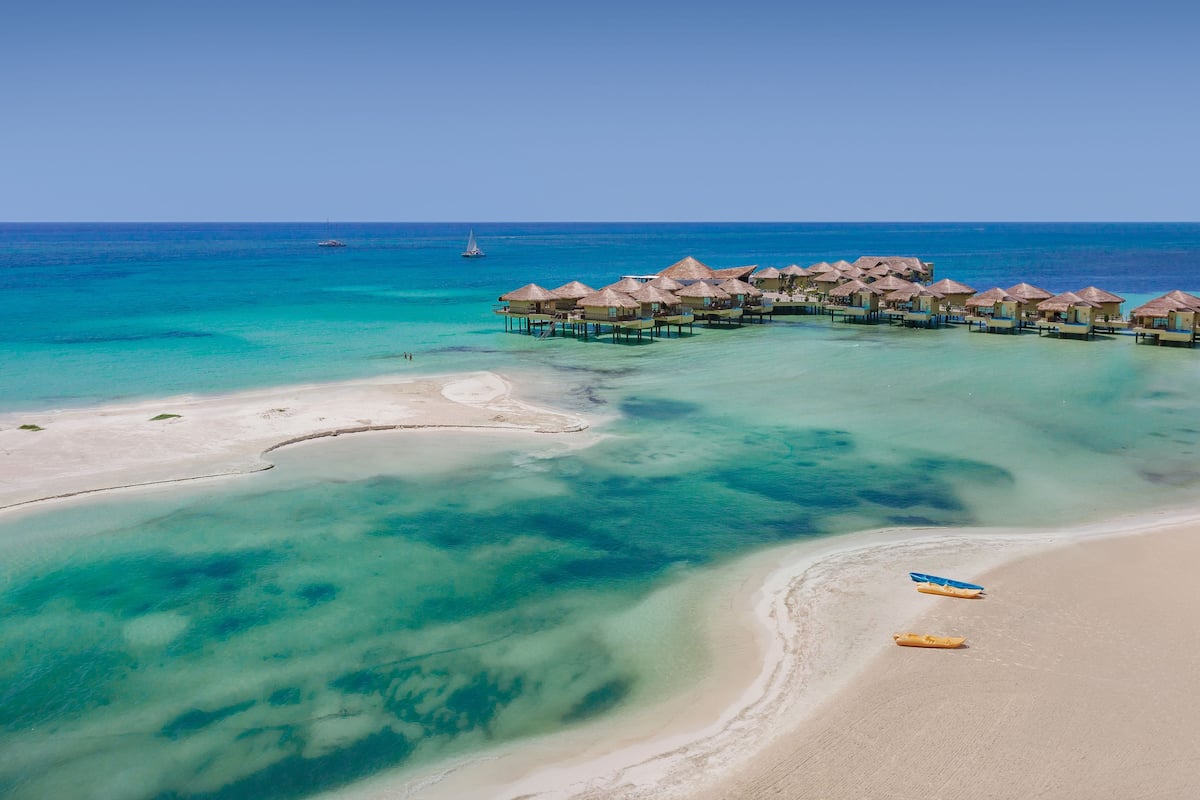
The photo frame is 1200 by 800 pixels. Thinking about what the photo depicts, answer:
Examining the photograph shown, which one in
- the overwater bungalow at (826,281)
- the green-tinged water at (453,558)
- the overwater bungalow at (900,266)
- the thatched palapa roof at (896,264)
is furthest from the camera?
the thatched palapa roof at (896,264)

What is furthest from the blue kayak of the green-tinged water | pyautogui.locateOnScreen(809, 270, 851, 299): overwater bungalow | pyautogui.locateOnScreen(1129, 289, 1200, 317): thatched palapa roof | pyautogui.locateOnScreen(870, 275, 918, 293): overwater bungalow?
pyautogui.locateOnScreen(809, 270, 851, 299): overwater bungalow

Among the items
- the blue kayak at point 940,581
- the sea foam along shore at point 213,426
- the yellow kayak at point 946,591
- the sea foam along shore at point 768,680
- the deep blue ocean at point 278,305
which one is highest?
the deep blue ocean at point 278,305

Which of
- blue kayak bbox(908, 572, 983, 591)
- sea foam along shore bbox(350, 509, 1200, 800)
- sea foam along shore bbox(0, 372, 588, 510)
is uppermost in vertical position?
sea foam along shore bbox(0, 372, 588, 510)

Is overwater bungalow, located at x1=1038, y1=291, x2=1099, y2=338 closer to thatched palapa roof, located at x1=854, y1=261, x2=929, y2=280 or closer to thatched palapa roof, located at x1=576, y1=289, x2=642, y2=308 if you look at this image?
thatched palapa roof, located at x1=854, y1=261, x2=929, y2=280

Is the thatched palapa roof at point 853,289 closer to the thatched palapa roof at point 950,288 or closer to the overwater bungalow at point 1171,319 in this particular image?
the thatched palapa roof at point 950,288

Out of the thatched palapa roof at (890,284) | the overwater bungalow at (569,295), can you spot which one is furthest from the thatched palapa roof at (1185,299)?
the overwater bungalow at (569,295)

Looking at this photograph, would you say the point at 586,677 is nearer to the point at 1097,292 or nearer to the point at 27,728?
the point at 27,728
